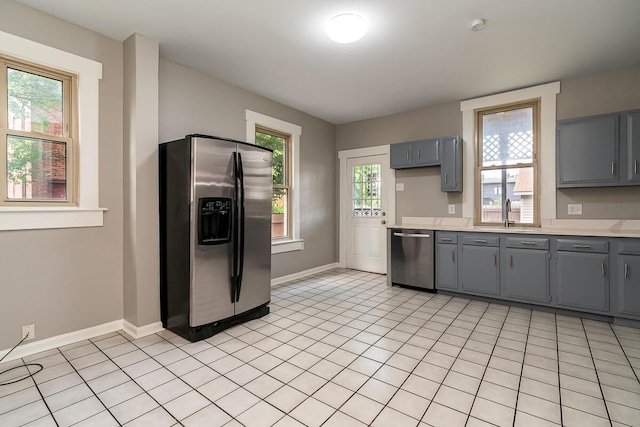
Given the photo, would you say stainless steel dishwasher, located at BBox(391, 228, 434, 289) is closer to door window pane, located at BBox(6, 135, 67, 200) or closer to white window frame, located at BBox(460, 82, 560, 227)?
white window frame, located at BBox(460, 82, 560, 227)

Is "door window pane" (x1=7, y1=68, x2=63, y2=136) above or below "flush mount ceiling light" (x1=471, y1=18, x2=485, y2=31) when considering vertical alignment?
below

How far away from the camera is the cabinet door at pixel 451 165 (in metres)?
4.20

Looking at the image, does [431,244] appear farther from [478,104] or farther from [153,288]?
[153,288]

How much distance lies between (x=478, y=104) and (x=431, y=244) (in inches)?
79.8

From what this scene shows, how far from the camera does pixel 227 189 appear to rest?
2.80 meters

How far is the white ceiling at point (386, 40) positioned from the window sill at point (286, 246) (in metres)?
2.14

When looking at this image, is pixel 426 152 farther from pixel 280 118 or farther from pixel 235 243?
pixel 235 243

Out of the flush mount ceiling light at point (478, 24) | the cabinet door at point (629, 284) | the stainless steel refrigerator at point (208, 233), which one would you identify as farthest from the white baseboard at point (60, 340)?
the cabinet door at point (629, 284)

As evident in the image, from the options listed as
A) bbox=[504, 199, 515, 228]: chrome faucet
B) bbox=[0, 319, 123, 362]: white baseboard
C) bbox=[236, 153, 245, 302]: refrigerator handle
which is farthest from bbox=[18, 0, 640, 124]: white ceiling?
bbox=[0, 319, 123, 362]: white baseboard

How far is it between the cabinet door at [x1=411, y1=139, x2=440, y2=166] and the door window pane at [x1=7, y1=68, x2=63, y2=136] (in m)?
4.08

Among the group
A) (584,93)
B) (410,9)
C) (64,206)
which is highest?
(410,9)

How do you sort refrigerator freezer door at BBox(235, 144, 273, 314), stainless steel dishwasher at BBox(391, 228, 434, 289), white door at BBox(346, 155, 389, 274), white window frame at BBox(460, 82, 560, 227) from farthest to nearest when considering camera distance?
white door at BBox(346, 155, 389, 274)
stainless steel dishwasher at BBox(391, 228, 434, 289)
white window frame at BBox(460, 82, 560, 227)
refrigerator freezer door at BBox(235, 144, 273, 314)

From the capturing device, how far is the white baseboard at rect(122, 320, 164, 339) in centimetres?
271

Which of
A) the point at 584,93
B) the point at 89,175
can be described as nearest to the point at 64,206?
the point at 89,175
